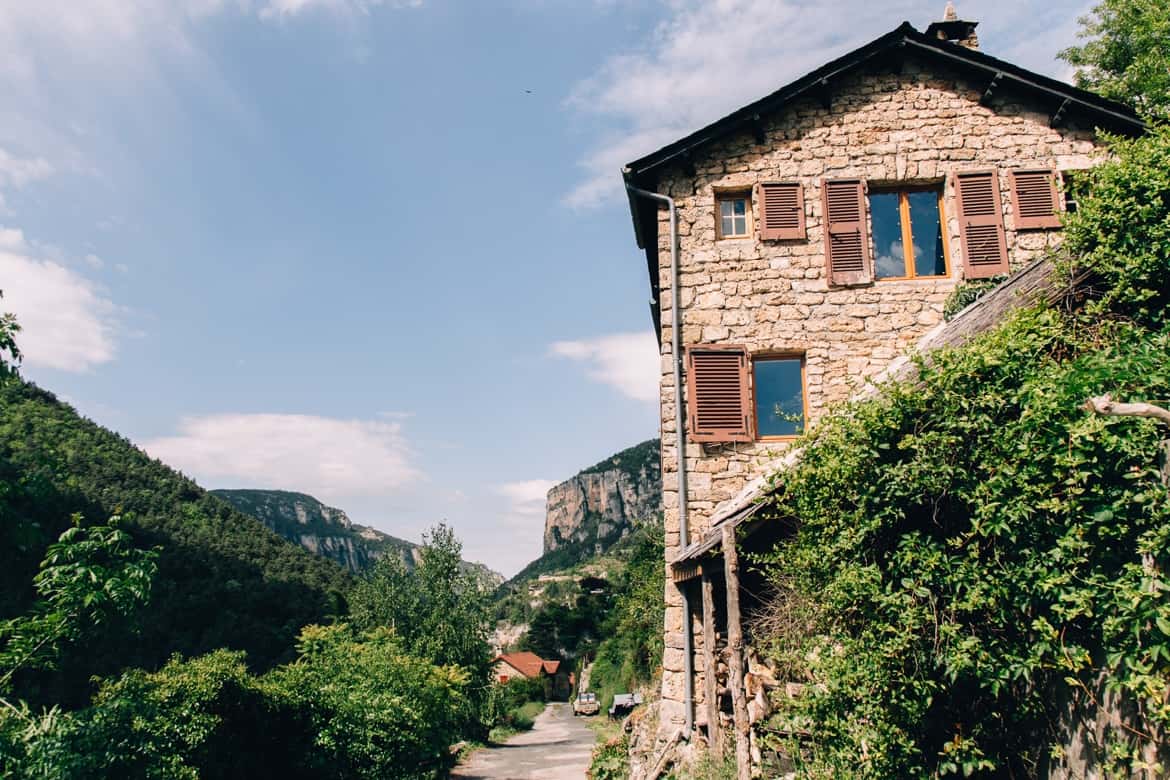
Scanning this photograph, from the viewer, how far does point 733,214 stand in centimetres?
1026

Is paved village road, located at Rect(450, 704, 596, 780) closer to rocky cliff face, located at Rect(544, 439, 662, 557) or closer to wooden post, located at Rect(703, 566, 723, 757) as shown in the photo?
wooden post, located at Rect(703, 566, 723, 757)

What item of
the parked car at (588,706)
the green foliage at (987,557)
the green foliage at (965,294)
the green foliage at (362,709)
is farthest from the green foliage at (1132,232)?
the parked car at (588,706)

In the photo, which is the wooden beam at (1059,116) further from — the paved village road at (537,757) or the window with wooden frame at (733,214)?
the paved village road at (537,757)

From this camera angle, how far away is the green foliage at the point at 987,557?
357 cm

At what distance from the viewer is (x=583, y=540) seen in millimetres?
157375

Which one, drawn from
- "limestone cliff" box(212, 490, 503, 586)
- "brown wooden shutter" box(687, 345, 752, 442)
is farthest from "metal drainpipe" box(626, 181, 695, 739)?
"limestone cliff" box(212, 490, 503, 586)

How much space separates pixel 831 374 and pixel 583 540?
498 feet

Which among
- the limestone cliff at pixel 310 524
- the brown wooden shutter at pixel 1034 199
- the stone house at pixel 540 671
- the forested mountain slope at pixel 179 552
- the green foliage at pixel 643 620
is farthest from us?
the limestone cliff at pixel 310 524

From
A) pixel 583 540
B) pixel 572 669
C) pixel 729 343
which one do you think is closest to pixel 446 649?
pixel 729 343

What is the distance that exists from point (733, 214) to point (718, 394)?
274cm

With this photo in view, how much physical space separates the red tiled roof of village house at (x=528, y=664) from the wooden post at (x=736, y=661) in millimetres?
60061

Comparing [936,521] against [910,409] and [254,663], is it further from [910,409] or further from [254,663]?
[254,663]

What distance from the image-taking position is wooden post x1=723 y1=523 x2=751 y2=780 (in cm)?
596

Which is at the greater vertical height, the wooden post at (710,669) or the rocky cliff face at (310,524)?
the rocky cliff face at (310,524)
